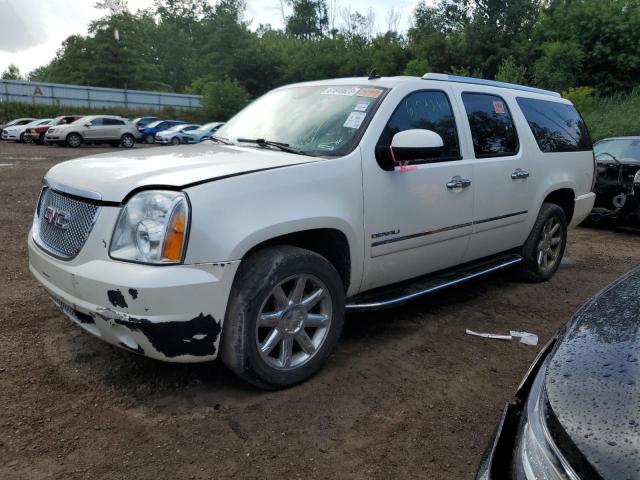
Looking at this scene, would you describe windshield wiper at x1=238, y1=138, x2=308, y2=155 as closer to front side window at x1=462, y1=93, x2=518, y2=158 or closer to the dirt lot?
the dirt lot

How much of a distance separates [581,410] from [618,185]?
24.6ft

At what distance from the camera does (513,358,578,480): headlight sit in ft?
4.42

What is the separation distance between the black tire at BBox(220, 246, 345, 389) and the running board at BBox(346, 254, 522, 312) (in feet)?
1.18

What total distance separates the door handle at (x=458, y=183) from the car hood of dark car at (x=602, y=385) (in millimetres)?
1941

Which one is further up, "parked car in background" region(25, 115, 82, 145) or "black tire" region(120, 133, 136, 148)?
"parked car in background" region(25, 115, 82, 145)

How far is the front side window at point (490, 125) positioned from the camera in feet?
13.8

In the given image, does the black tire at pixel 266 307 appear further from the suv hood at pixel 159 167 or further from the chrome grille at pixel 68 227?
the chrome grille at pixel 68 227

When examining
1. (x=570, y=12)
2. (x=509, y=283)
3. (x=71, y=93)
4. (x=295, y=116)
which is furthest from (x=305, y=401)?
(x=71, y=93)

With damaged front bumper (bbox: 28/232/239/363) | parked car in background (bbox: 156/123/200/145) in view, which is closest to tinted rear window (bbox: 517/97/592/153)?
damaged front bumper (bbox: 28/232/239/363)

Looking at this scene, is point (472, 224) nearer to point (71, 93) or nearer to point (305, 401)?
point (305, 401)

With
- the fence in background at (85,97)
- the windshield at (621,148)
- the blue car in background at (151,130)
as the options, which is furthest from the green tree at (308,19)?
the windshield at (621,148)

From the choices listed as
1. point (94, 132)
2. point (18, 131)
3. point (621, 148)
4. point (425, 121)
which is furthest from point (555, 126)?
point (18, 131)

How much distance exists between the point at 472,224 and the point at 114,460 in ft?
9.55

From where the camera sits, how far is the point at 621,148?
333 inches
